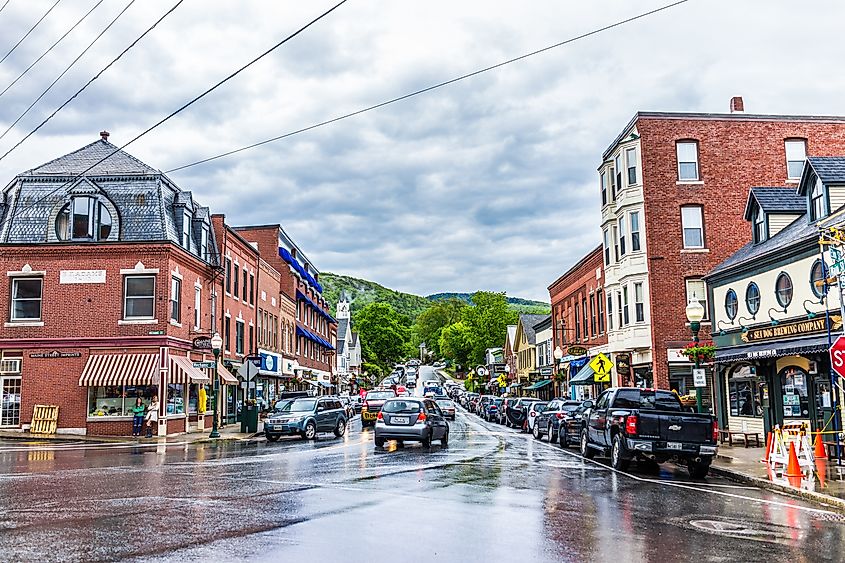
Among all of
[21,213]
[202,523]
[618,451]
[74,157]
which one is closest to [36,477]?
[202,523]

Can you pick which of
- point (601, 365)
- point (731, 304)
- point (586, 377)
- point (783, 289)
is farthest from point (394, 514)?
point (586, 377)

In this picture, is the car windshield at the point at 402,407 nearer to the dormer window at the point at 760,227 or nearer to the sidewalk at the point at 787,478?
the sidewalk at the point at 787,478

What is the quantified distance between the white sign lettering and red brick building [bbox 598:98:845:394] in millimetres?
22065

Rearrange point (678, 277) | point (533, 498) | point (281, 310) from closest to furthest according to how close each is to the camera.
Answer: point (533, 498), point (678, 277), point (281, 310)

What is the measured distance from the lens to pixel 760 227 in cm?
2769

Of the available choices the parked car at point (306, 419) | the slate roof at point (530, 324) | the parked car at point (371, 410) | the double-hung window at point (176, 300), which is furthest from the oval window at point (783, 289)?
Answer: the slate roof at point (530, 324)

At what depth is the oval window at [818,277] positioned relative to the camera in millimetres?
20875

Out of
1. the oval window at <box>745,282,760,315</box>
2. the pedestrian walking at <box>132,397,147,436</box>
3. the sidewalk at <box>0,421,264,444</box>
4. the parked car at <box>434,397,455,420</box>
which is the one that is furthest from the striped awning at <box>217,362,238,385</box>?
the oval window at <box>745,282,760,315</box>

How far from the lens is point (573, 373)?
4881cm

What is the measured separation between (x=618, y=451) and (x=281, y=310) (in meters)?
39.1

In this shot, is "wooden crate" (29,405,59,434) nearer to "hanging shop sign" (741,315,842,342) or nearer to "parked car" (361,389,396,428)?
"parked car" (361,389,396,428)

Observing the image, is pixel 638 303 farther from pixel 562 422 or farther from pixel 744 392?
pixel 562 422

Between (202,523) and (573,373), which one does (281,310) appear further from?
(202,523)

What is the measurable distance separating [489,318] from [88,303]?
68.5 m
